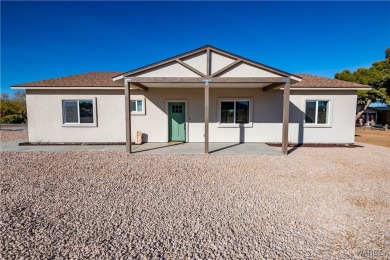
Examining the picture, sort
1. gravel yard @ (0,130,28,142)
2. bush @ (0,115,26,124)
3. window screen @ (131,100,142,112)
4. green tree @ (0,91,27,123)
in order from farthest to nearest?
green tree @ (0,91,27,123)
bush @ (0,115,26,124)
gravel yard @ (0,130,28,142)
window screen @ (131,100,142,112)

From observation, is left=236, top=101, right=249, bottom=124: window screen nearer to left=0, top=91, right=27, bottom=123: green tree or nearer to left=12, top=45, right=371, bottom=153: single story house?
left=12, top=45, right=371, bottom=153: single story house

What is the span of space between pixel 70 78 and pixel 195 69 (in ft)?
27.1

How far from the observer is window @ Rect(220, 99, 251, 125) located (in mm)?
11172

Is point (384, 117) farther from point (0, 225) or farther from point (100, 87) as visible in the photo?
point (0, 225)

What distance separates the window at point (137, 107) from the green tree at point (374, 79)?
76.1 feet

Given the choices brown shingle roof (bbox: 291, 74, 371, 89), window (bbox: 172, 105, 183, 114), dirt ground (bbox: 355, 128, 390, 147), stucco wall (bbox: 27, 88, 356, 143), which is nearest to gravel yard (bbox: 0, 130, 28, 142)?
stucco wall (bbox: 27, 88, 356, 143)

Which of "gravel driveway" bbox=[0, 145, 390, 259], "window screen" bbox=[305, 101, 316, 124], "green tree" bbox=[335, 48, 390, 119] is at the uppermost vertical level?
"green tree" bbox=[335, 48, 390, 119]

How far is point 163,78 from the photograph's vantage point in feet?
26.8

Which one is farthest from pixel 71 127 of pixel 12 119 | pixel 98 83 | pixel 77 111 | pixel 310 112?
pixel 12 119

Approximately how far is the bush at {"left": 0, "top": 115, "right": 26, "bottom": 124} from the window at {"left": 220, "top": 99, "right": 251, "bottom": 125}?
33.0 m

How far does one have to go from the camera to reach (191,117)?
36.7 feet

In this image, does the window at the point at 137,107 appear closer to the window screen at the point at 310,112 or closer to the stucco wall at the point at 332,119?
the stucco wall at the point at 332,119

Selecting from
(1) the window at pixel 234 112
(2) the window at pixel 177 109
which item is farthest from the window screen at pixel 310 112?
(2) the window at pixel 177 109

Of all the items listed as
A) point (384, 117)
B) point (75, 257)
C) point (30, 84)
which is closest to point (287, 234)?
point (75, 257)
